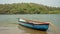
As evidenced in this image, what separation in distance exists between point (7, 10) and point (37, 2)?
1.65m

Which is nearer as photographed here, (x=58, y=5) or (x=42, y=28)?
(x=42, y=28)

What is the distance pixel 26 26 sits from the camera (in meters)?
5.66

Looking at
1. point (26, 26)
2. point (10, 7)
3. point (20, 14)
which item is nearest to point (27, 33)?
point (26, 26)

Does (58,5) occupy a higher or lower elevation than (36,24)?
higher

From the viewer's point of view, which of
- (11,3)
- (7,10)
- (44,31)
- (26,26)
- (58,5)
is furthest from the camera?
(7,10)

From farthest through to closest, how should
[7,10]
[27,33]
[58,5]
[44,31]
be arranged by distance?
[7,10] < [58,5] < [44,31] < [27,33]

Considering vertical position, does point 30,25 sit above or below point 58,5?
below

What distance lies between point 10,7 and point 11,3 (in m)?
0.69

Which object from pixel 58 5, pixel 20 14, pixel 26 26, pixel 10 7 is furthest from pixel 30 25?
pixel 20 14

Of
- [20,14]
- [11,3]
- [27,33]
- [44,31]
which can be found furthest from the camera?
[20,14]

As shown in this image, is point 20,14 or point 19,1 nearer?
point 19,1

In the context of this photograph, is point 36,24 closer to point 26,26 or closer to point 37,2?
point 26,26

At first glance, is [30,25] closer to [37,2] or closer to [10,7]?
[37,2]

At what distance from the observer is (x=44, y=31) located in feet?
17.0
